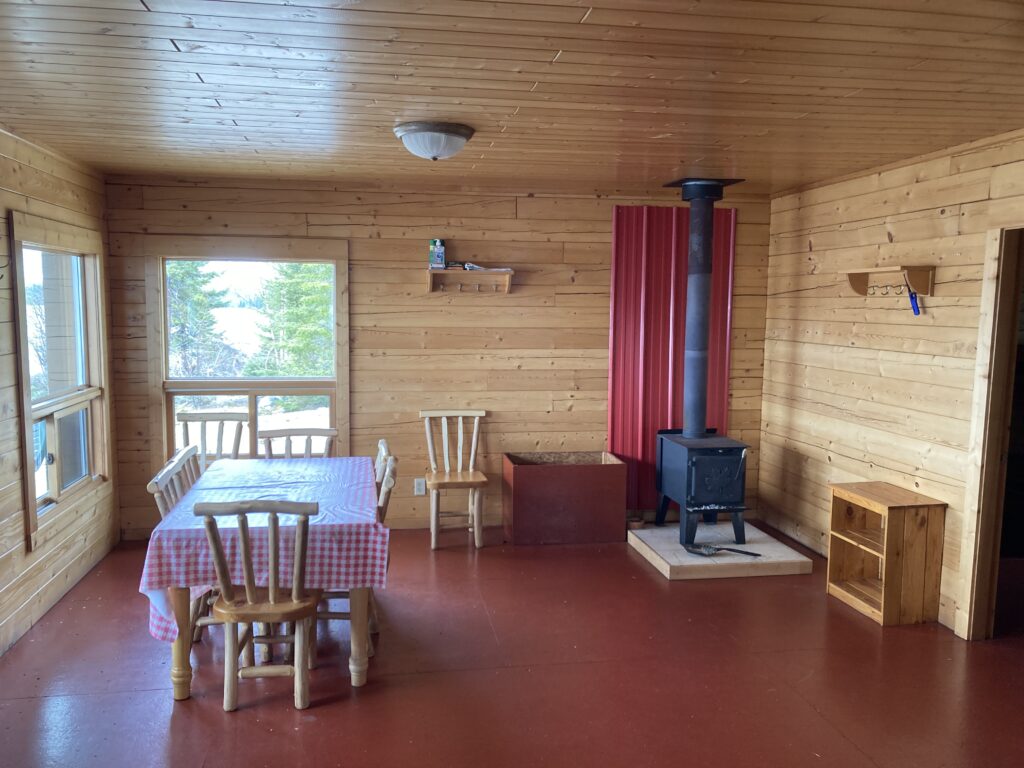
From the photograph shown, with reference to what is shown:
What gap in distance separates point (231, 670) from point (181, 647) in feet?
0.79

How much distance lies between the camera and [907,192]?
411 centimetres

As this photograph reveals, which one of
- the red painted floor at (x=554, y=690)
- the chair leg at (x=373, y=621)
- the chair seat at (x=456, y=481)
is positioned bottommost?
the red painted floor at (x=554, y=690)

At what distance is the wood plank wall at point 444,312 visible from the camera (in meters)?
5.00

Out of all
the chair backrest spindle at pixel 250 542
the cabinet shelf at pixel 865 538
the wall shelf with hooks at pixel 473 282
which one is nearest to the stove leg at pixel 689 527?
the cabinet shelf at pixel 865 538

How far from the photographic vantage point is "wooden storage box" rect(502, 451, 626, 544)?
16.6 ft

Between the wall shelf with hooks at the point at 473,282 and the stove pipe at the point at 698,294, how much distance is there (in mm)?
1211

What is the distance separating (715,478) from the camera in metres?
4.74

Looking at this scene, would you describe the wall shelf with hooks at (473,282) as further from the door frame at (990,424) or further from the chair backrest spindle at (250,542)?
the door frame at (990,424)

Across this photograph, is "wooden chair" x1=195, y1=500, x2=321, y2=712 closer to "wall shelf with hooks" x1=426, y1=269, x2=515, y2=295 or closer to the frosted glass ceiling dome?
the frosted glass ceiling dome

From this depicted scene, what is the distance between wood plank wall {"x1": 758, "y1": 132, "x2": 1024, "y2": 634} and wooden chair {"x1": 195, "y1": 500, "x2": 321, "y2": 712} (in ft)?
9.96

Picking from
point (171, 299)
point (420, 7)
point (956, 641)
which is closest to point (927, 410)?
point (956, 641)

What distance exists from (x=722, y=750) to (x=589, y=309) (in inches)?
128

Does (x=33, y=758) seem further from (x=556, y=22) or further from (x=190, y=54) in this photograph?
(x=556, y=22)

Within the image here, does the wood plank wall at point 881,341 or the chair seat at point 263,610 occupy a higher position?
the wood plank wall at point 881,341
